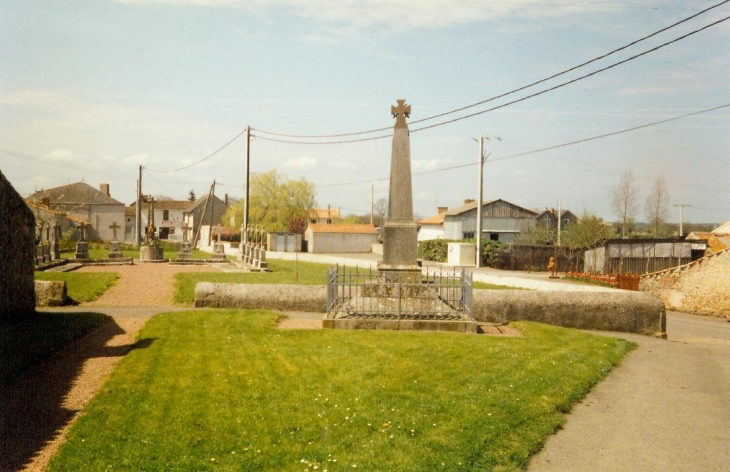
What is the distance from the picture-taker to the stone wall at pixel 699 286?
2259 centimetres

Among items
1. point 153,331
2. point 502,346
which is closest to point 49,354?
point 153,331

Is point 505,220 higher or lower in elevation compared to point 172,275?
higher

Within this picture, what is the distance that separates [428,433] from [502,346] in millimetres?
5145

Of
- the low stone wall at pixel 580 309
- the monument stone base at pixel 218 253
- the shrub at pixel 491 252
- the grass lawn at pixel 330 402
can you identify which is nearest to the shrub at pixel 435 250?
the shrub at pixel 491 252

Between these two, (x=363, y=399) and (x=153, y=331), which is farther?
(x=153, y=331)

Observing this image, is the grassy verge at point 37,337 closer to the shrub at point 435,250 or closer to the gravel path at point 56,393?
the gravel path at point 56,393

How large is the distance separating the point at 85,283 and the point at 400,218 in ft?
40.9

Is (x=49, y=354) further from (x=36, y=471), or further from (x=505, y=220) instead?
(x=505, y=220)

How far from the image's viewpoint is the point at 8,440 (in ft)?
20.0

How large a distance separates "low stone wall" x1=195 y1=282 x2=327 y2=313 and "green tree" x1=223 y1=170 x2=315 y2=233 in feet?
193

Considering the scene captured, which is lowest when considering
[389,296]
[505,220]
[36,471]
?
[36,471]

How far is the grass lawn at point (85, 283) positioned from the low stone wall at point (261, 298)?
400cm

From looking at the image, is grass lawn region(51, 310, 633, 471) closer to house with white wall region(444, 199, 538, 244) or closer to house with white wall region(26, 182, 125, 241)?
house with white wall region(444, 199, 538, 244)

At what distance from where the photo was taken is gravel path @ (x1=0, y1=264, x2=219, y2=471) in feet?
19.4
